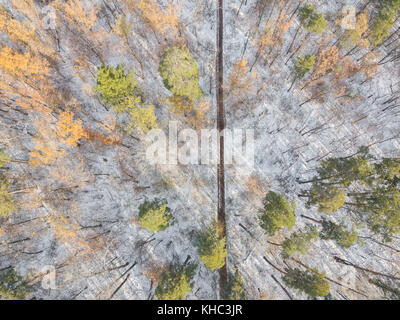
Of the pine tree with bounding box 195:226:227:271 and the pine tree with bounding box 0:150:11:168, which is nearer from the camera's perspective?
the pine tree with bounding box 195:226:227:271

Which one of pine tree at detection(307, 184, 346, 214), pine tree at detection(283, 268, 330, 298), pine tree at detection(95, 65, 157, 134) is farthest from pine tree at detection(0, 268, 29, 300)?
pine tree at detection(307, 184, 346, 214)

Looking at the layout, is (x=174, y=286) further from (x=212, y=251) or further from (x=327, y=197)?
(x=327, y=197)

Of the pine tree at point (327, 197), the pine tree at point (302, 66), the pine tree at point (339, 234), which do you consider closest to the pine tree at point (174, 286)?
the pine tree at point (327, 197)

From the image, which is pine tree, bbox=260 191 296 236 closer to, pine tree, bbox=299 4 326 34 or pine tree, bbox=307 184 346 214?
pine tree, bbox=307 184 346 214

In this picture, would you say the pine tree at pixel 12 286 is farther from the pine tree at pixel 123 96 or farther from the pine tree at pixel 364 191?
the pine tree at pixel 364 191

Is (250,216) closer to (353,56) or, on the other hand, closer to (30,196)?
(353,56)

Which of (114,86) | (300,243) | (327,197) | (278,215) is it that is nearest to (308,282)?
(300,243)
